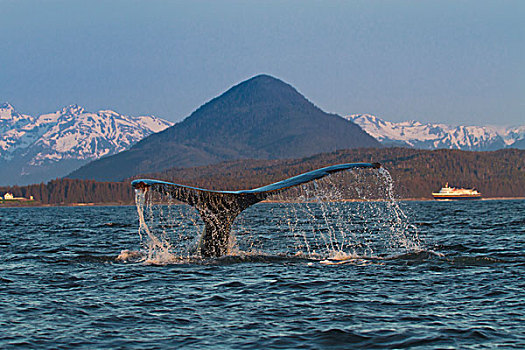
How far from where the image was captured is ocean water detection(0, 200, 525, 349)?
383 inches

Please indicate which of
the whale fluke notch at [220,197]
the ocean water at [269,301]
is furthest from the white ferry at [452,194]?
the whale fluke notch at [220,197]

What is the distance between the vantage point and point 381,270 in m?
16.0

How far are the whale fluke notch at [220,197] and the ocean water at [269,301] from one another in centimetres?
79

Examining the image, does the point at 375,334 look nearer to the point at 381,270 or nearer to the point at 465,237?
the point at 381,270

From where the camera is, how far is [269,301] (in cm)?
1234

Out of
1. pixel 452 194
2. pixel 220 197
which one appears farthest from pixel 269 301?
pixel 452 194

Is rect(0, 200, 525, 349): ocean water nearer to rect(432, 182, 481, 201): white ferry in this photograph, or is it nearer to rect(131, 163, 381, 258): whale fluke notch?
rect(131, 163, 381, 258): whale fluke notch

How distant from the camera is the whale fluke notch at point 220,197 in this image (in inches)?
586

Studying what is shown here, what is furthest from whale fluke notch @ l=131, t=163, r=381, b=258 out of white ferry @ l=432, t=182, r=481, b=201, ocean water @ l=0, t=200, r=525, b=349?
white ferry @ l=432, t=182, r=481, b=201

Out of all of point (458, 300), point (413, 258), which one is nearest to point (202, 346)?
point (458, 300)

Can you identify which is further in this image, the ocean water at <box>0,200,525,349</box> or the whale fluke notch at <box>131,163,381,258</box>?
the whale fluke notch at <box>131,163,381,258</box>

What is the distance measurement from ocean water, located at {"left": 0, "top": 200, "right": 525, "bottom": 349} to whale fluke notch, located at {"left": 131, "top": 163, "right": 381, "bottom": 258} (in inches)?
31.2

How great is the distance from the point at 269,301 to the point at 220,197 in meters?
4.47

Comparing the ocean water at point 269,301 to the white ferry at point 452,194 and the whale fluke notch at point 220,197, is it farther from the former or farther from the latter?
the white ferry at point 452,194
